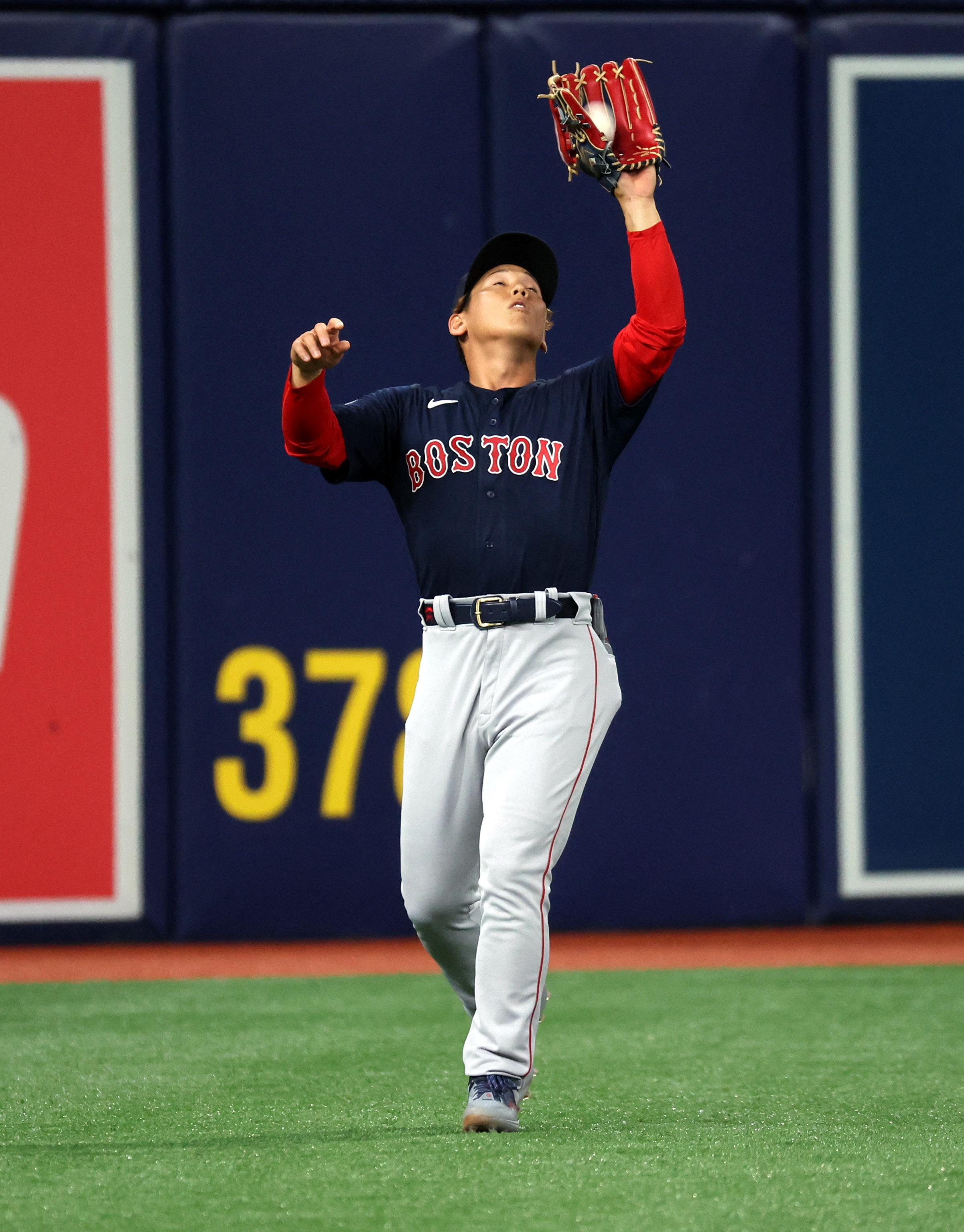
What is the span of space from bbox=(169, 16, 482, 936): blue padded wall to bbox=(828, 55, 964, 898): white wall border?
123 centimetres

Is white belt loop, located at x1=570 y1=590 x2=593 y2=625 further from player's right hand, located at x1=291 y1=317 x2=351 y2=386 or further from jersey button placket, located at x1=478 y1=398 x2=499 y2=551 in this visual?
player's right hand, located at x1=291 y1=317 x2=351 y2=386

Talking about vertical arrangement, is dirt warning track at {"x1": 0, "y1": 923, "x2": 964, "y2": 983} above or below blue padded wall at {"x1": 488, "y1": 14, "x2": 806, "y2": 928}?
below

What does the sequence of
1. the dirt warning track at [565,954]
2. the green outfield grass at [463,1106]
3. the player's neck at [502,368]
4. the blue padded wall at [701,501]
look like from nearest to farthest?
the green outfield grass at [463,1106] < the player's neck at [502,368] < the dirt warning track at [565,954] < the blue padded wall at [701,501]

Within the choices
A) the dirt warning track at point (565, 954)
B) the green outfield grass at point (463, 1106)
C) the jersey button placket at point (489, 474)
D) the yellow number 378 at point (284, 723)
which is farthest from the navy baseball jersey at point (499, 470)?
the yellow number 378 at point (284, 723)

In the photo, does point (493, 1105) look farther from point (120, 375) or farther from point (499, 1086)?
point (120, 375)

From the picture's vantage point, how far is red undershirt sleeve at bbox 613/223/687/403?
2.95m

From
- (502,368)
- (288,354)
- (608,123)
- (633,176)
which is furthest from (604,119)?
(288,354)

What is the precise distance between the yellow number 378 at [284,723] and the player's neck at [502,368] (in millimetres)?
2505

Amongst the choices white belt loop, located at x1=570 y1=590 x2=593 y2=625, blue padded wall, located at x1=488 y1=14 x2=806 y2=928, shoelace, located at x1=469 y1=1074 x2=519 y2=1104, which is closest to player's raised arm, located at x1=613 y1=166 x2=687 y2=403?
white belt loop, located at x1=570 y1=590 x2=593 y2=625

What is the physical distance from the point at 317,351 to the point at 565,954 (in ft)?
10.0

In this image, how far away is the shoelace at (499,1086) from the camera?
9.10 feet

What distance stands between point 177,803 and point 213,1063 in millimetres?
2050

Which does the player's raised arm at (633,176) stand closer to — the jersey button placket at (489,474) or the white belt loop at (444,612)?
the jersey button placket at (489,474)

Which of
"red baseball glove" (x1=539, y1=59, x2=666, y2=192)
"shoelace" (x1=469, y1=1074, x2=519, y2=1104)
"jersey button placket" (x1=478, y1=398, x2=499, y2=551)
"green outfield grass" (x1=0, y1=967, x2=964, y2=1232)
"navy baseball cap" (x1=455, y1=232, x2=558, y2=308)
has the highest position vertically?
"red baseball glove" (x1=539, y1=59, x2=666, y2=192)
